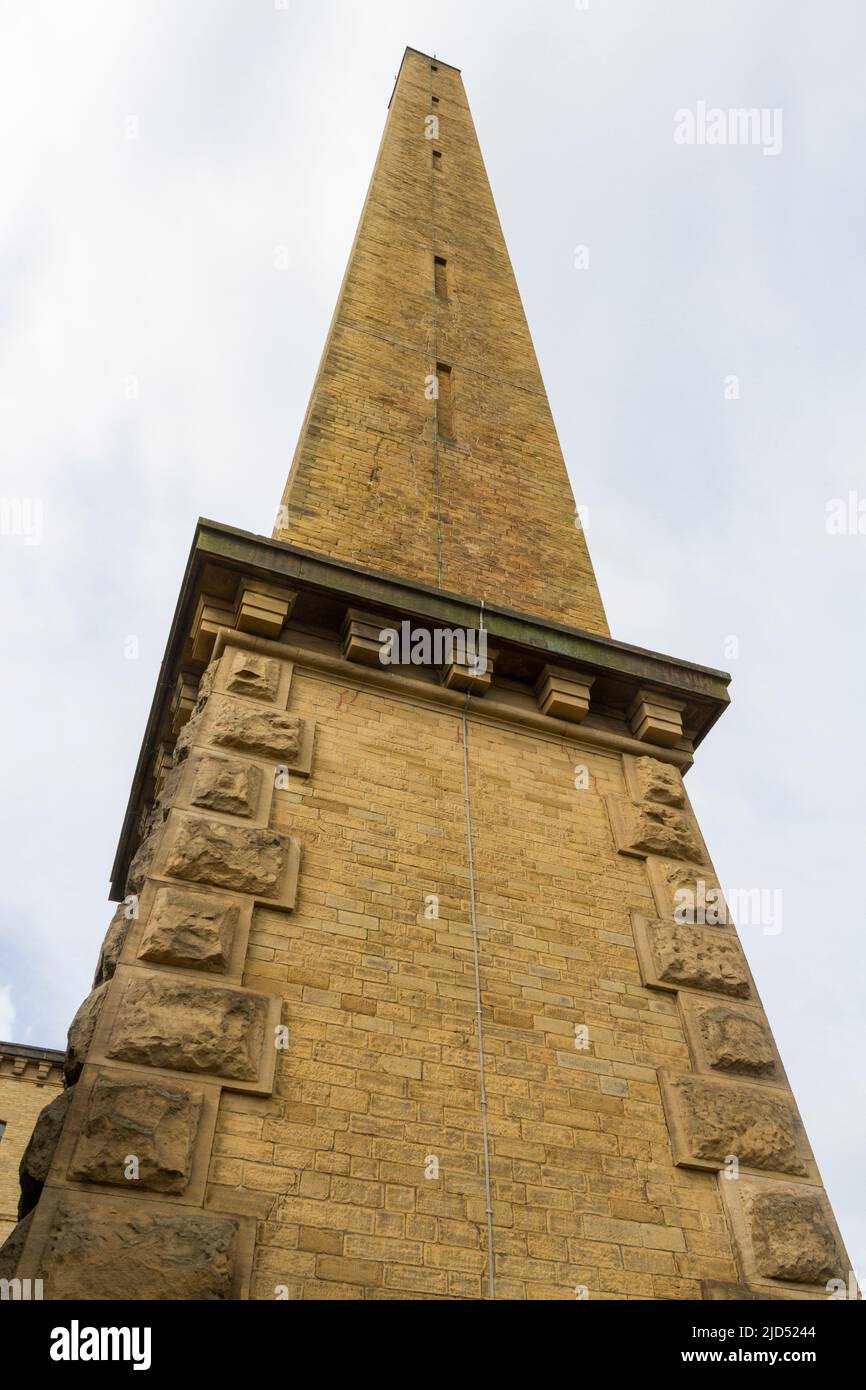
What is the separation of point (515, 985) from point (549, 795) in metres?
1.89

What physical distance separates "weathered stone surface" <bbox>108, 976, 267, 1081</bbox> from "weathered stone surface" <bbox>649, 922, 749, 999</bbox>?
9.50 ft

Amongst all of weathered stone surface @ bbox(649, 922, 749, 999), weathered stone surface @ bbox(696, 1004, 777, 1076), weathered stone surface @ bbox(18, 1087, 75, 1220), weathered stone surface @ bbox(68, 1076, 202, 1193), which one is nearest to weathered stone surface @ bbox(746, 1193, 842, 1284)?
weathered stone surface @ bbox(696, 1004, 777, 1076)

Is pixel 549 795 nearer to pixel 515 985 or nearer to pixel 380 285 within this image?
pixel 515 985

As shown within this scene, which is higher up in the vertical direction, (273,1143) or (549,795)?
(549,795)

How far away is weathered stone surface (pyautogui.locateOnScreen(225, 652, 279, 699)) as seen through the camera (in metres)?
7.79

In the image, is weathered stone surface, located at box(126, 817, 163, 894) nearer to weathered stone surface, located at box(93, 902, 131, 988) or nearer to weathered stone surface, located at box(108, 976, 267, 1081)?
weathered stone surface, located at box(93, 902, 131, 988)

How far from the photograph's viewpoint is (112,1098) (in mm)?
5199

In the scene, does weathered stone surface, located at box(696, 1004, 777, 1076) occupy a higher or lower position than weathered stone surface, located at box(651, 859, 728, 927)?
lower

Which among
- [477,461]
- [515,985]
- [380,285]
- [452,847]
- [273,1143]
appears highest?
[380,285]

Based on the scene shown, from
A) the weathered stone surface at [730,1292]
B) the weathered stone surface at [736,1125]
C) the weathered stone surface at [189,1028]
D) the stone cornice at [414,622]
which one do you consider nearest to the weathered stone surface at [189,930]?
the weathered stone surface at [189,1028]

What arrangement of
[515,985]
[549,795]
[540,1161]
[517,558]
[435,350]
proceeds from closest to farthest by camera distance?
1. [540,1161]
2. [515,985]
3. [549,795]
4. [517,558]
5. [435,350]
